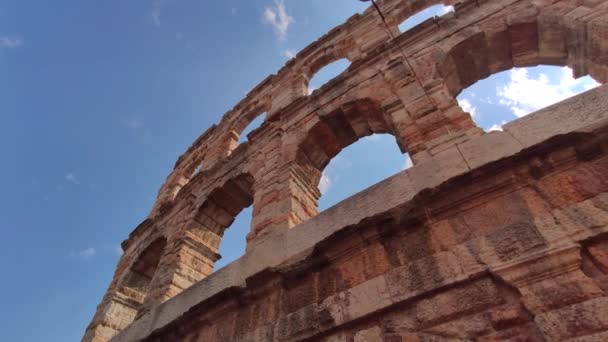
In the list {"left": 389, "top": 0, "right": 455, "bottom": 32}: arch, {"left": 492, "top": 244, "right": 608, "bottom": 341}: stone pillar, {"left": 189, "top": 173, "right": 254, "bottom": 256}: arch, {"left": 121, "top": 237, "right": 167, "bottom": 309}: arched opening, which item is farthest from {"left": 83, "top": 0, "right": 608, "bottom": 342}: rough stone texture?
{"left": 389, "top": 0, "right": 455, "bottom": 32}: arch

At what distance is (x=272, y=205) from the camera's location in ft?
16.5

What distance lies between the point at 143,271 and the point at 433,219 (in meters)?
7.11

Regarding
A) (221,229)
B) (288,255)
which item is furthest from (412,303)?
(221,229)

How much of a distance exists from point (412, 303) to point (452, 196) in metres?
0.93

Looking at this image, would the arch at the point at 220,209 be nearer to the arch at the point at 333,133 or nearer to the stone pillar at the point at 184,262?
the stone pillar at the point at 184,262

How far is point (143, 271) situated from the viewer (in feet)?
26.1

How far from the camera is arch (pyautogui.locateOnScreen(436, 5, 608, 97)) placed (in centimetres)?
450

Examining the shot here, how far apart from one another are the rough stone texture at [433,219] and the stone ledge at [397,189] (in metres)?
0.01

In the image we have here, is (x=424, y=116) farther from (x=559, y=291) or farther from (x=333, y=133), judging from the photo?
(x=559, y=291)

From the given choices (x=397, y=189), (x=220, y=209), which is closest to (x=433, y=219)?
(x=397, y=189)

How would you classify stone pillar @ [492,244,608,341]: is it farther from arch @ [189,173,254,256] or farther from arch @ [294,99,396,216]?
arch @ [189,173,254,256]

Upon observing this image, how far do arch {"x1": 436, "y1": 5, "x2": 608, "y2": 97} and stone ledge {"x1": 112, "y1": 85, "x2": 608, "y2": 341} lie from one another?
210cm

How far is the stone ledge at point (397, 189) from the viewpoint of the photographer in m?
2.86

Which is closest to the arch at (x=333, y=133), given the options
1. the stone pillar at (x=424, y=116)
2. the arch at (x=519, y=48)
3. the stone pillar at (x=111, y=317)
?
the stone pillar at (x=424, y=116)
